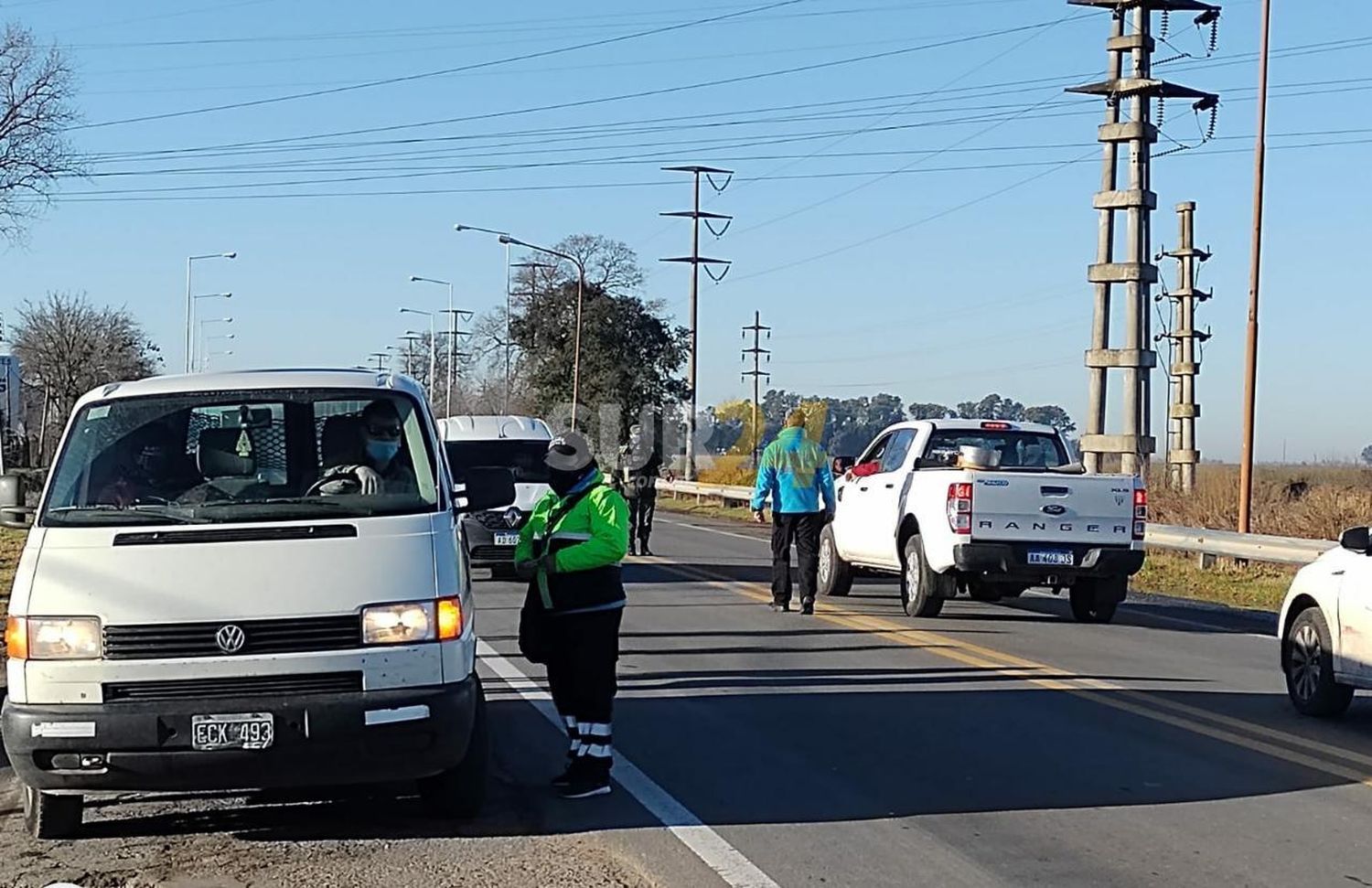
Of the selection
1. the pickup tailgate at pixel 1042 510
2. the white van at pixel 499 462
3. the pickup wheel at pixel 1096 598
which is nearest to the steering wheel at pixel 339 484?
the pickup tailgate at pixel 1042 510

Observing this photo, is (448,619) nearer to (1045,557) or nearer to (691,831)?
(691,831)

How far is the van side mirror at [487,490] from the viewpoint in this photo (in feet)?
27.5

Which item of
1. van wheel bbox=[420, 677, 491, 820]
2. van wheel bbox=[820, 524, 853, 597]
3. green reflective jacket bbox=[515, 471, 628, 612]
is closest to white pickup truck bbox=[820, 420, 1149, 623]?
van wheel bbox=[820, 524, 853, 597]

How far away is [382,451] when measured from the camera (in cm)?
796

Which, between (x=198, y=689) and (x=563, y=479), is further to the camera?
(x=563, y=479)

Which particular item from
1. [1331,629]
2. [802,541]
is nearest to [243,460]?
[1331,629]

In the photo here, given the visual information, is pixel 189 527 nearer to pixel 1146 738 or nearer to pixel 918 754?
pixel 918 754

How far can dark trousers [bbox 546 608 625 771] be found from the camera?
8.00 metres

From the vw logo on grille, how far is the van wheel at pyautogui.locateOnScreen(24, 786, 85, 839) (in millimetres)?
1105

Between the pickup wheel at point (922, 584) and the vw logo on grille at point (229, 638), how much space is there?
391 inches

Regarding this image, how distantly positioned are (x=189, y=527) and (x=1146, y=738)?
5.53m

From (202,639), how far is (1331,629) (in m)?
7.09

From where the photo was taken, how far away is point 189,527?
7.16m

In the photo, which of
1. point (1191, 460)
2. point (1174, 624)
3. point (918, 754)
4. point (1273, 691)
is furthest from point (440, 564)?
point (1191, 460)
